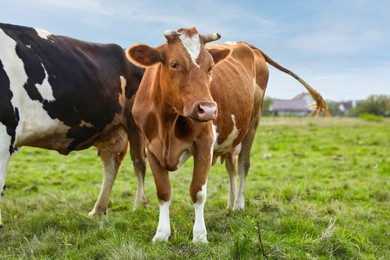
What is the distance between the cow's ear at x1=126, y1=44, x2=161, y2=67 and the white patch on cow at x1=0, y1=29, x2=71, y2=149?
1318mm

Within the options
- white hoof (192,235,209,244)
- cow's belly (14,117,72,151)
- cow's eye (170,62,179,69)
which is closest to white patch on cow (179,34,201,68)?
cow's eye (170,62,179,69)

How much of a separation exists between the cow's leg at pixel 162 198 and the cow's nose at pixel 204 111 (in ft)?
3.08

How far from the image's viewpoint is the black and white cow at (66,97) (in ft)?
16.2

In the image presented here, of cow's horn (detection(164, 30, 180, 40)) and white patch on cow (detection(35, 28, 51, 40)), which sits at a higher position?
white patch on cow (detection(35, 28, 51, 40))

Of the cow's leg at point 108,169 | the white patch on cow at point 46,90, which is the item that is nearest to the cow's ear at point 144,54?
the white patch on cow at point 46,90

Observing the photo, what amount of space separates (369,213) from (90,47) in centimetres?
433

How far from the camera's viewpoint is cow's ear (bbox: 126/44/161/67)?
4371mm

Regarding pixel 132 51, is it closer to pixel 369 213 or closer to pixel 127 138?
pixel 127 138

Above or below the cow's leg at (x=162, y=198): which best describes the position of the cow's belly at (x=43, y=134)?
above

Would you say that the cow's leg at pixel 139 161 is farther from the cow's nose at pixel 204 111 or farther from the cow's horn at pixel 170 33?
the cow's nose at pixel 204 111

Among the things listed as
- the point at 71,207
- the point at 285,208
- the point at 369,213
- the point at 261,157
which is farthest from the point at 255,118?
the point at 261,157

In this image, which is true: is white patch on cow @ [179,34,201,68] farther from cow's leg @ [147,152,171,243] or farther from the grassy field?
the grassy field

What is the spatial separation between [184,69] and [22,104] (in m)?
1.97

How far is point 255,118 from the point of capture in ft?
22.1
